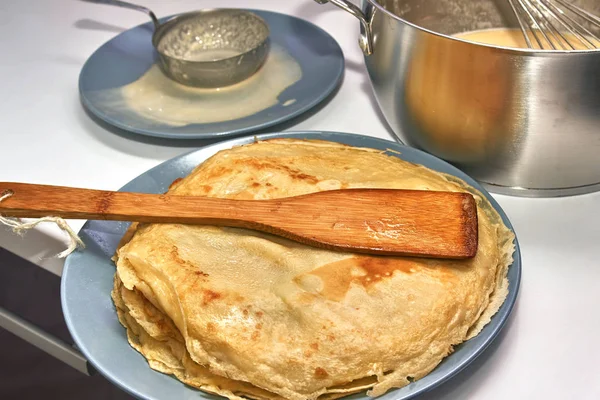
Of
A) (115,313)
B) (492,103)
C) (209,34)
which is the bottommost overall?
(115,313)

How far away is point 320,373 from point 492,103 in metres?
0.38

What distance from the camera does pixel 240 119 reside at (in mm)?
1001

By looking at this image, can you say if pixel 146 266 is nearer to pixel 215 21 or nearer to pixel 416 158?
pixel 416 158

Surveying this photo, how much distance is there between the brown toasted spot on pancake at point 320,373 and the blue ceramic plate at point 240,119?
0.48m

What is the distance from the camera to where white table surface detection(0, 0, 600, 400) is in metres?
0.63

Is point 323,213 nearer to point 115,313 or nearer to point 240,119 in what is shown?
point 115,313

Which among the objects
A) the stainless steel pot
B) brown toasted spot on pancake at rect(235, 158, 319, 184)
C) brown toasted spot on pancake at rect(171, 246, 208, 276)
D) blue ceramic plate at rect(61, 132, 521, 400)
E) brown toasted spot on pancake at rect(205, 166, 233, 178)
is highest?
the stainless steel pot

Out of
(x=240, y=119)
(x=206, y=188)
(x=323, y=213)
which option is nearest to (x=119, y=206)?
(x=206, y=188)

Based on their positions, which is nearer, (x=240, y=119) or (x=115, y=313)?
(x=115, y=313)

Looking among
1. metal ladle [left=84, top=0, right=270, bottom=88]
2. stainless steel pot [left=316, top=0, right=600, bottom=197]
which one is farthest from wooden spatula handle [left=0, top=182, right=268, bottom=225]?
metal ladle [left=84, top=0, right=270, bottom=88]

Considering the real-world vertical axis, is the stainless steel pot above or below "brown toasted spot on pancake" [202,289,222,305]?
above

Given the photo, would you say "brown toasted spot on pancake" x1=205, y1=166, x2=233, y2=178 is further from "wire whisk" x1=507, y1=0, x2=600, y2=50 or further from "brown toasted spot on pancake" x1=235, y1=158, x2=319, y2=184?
"wire whisk" x1=507, y1=0, x2=600, y2=50

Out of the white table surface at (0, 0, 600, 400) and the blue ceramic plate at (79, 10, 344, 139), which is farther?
the blue ceramic plate at (79, 10, 344, 139)

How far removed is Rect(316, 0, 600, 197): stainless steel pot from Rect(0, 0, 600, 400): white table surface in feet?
0.19
